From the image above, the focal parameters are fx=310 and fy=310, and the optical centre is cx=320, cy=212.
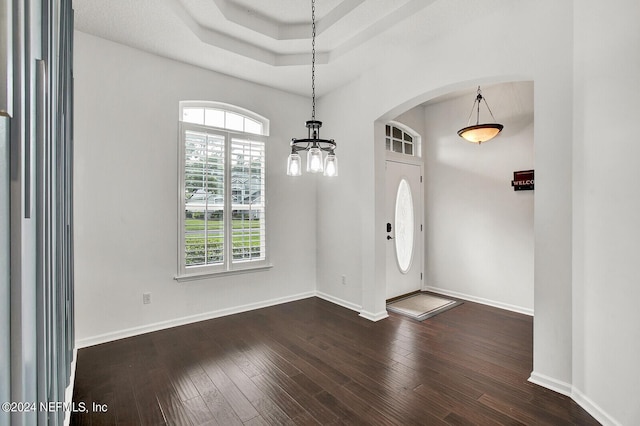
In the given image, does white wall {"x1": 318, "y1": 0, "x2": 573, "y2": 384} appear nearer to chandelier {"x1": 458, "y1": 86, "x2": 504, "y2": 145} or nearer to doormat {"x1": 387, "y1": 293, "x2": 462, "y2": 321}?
doormat {"x1": 387, "y1": 293, "x2": 462, "y2": 321}

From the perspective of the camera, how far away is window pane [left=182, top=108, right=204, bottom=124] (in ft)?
12.7

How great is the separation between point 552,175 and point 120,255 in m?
4.15

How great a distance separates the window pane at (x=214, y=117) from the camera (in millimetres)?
4020

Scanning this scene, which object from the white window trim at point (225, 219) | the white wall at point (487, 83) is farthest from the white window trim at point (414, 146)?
the white window trim at point (225, 219)

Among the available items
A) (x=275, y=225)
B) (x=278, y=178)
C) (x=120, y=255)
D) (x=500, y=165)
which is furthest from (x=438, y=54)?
(x=120, y=255)

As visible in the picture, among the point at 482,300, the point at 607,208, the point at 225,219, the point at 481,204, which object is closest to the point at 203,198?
the point at 225,219

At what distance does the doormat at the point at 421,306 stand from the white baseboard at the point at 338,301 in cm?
49

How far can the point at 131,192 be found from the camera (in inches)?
135

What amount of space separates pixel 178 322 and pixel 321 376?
2054 millimetres

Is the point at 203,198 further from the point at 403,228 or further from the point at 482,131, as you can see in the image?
the point at 482,131

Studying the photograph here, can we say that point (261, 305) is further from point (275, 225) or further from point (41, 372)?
point (41, 372)

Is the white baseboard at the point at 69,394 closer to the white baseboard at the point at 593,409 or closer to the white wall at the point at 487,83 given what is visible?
the white wall at the point at 487,83

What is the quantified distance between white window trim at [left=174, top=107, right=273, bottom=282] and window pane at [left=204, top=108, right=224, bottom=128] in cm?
6

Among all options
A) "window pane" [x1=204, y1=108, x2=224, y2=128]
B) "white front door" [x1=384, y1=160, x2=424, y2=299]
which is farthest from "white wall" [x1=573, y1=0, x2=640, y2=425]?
"window pane" [x1=204, y1=108, x2=224, y2=128]
